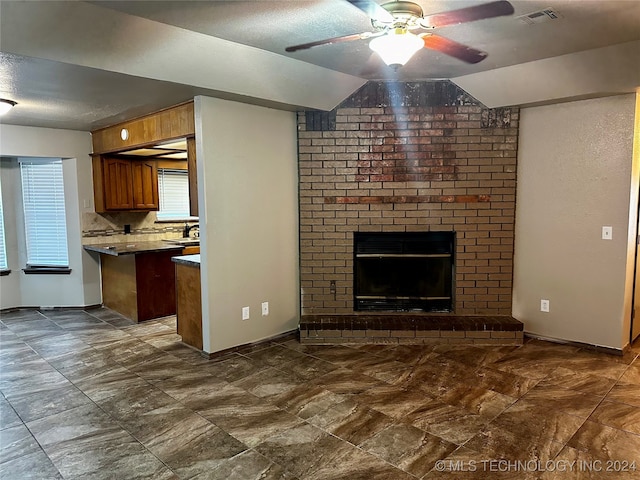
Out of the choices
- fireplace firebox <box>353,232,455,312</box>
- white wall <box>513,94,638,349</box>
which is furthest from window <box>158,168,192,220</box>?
white wall <box>513,94,638,349</box>

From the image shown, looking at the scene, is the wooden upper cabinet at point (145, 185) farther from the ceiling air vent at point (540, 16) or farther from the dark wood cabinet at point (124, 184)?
the ceiling air vent at point (540, 16)

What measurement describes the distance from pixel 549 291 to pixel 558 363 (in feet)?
2.48

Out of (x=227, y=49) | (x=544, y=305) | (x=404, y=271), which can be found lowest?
(x=544, y=305)

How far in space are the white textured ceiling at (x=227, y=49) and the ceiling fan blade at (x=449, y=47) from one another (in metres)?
0.27

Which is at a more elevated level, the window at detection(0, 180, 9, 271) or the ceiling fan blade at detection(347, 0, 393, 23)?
the ceiling fan blade at detection(347, 0, 393, 23)

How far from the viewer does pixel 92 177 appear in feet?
17.4

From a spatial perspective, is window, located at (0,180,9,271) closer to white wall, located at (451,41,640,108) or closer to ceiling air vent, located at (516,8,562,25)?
Answer: white wall, located at (451,41,640,108)

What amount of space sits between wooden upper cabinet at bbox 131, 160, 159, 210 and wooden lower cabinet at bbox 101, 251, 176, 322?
83 centimetres

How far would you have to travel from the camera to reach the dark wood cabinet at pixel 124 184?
17.3 feet

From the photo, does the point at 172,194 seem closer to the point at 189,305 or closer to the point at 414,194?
the point at 189,305

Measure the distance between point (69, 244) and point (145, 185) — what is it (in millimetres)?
1174

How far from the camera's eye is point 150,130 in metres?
4.16

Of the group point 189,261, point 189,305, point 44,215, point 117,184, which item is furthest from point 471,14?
point 44,215

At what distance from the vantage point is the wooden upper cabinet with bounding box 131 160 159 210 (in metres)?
5.58
